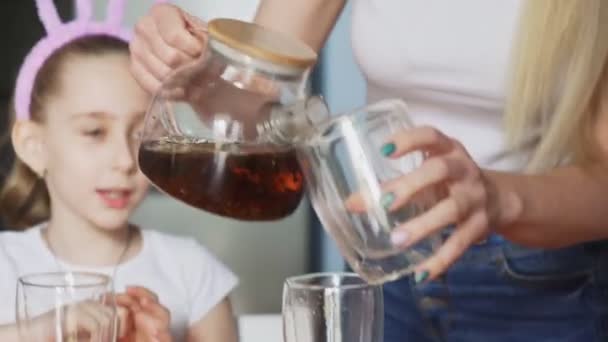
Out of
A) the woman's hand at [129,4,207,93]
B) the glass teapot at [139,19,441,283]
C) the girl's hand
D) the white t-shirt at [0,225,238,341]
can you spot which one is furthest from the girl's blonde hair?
the glass teapot at [139,19,441,283]

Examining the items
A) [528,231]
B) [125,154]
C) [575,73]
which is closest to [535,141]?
[575,73]

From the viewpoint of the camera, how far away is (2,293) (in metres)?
1.34

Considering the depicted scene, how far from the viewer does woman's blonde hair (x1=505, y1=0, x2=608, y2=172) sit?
82 cm

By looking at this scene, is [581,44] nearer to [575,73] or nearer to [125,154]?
[575,73]

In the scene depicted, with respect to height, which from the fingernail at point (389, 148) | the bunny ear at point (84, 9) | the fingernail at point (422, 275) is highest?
the bunny ear at point (84, 9)

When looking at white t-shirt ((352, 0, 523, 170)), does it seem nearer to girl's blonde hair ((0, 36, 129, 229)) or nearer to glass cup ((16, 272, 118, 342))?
glass cup ((16, 272, 118, 342))

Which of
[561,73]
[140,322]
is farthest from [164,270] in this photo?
[561,73]

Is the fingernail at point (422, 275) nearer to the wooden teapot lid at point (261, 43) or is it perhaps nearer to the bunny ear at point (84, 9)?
the wooden teapot lid at point (261, 43)

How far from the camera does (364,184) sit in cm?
58

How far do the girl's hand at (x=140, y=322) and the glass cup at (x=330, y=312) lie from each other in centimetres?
27

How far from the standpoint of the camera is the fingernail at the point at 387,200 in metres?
0.56

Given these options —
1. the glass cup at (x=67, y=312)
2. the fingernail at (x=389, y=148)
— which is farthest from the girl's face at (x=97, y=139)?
the fingernail at (x=389, y=148)

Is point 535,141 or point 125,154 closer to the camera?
point 535,141

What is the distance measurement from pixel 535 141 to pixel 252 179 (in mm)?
305
